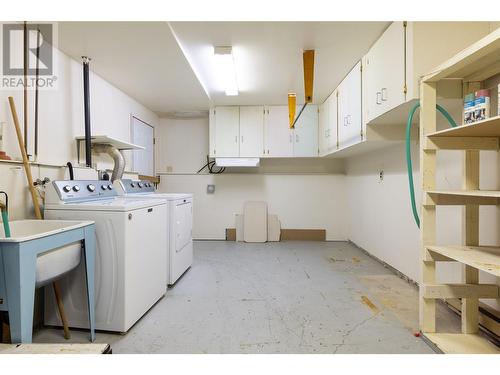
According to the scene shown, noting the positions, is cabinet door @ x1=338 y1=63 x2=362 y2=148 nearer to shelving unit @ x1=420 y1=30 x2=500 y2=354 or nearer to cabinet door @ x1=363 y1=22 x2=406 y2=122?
cabinet door @ x1=363 y1=22 x2=406 y2=122

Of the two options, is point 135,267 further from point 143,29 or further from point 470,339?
point 470,339

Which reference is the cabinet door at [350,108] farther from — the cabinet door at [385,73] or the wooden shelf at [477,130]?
the wooden shelf at [477,130]

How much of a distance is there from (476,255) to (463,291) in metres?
0.33

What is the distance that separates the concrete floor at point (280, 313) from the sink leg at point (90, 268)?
0.51 ft

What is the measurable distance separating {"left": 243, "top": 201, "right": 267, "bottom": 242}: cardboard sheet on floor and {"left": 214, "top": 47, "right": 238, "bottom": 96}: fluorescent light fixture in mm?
2027

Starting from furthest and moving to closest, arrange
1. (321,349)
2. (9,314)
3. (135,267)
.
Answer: (135,267) → (321,349) → (9,314)

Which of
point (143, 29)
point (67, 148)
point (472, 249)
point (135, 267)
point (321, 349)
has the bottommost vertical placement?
point (321, 349)

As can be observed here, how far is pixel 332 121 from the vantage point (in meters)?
3.62

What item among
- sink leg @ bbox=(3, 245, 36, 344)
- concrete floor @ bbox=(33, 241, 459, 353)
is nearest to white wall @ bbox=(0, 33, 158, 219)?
sink leg @ bbox=(3, 245, 36, 344)

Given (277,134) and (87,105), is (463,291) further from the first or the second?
(87,105)

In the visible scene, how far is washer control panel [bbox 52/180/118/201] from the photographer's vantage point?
1878 millimetres

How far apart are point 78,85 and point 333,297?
126 inches

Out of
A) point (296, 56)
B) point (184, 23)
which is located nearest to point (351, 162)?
point (296, 56)

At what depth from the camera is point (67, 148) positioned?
7.99 ft
